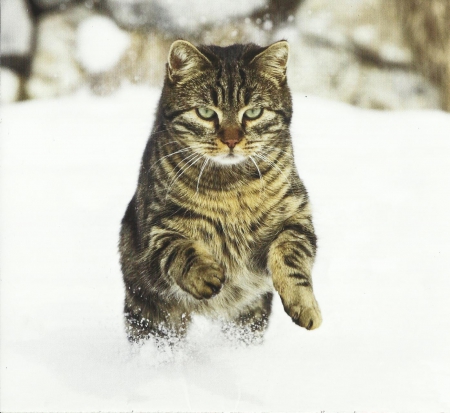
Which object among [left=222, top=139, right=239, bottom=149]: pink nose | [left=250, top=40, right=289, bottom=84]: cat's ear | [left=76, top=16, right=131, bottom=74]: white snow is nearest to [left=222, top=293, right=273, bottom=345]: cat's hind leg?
[left=222, top=139, right=239, bottom=149]: pink nose

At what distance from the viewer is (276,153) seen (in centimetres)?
194

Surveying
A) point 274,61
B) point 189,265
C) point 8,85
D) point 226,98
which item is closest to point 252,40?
point 274,61

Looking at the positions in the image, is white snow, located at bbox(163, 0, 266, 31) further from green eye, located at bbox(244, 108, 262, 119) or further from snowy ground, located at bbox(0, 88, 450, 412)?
green eye, located at bbox(244, 108, 262, 119)

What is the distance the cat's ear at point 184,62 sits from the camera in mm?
1814

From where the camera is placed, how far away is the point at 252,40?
2.24 meters

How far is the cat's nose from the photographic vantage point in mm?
1762

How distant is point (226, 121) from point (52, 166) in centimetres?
69

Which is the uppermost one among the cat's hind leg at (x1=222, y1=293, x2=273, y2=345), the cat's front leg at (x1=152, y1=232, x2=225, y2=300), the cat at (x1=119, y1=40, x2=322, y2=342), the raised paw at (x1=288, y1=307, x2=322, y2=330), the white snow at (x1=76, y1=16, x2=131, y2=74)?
the white snow at (x1=76, y1=16, x2=131, y2=74)

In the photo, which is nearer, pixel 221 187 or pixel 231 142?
pixel 231 142

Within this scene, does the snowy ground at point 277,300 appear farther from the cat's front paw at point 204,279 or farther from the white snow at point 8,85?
the cat's front paw at point 204,279

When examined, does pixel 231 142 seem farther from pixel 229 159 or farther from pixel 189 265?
pixel 189 265

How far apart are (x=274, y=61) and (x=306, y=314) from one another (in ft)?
2.63

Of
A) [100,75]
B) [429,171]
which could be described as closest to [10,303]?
[100,75]

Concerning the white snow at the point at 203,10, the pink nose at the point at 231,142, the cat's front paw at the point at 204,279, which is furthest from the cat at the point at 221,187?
the white snow at the point at 203,10
